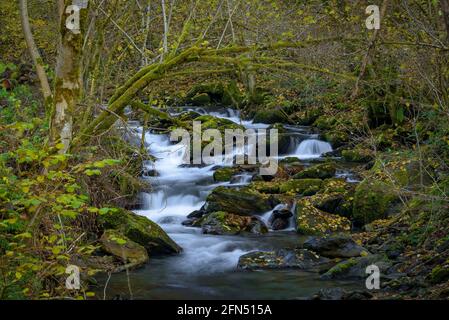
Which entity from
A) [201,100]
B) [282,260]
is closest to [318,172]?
[282,260]

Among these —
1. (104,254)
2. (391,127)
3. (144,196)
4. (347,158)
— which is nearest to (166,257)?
(104,254)

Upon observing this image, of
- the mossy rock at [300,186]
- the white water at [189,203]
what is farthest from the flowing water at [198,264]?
the mossy rock at [300,186]

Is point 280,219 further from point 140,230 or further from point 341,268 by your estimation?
point 341,268

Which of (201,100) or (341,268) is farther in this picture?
(201,100)

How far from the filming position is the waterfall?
1850 centimetres

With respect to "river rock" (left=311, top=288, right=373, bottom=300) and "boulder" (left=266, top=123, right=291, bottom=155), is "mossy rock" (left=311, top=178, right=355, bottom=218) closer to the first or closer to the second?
"boulder" (left=266, top=123, right=291, bottom=155)

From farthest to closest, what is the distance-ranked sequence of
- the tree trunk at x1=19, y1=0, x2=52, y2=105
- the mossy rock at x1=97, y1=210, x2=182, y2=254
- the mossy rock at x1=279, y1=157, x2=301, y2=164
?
the mossy rock at x1=279, y1=157, x2=301, y2=164, the mossy rock at x1=97, y1=210, x2=182, y2=254, the tree trunk at x1=19, y1=0, x2=52, y2=105

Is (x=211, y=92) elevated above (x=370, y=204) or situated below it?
above

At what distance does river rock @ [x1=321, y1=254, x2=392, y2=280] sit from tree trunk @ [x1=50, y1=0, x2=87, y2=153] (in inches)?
200

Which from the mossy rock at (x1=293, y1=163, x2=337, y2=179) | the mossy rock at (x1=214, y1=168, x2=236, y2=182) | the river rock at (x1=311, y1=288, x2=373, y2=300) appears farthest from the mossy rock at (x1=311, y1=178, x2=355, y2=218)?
the river rock at (x1=311, y1=288, x2=373, y2=300)

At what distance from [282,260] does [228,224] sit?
107 inches

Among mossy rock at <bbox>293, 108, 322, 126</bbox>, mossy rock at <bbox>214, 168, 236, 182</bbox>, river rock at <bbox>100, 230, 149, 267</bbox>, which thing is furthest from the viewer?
mossy rock at <bbox>293, 108, 322, 126</bbox>

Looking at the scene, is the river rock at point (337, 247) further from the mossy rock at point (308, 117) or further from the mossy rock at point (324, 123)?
the mossy rock at point (308, 117)

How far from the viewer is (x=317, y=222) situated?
1252 cm
